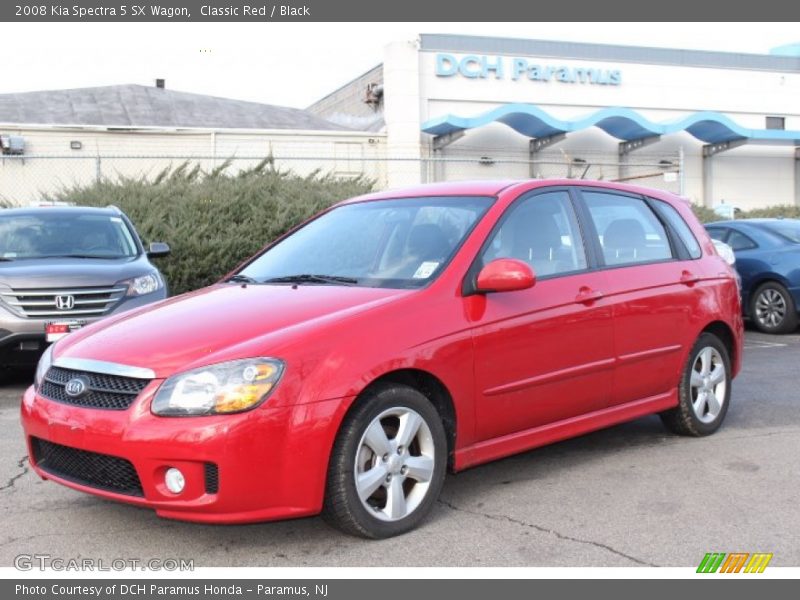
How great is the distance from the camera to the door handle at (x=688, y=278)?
5748mm

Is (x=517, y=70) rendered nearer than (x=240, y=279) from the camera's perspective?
No

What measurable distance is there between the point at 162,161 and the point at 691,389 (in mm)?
19998

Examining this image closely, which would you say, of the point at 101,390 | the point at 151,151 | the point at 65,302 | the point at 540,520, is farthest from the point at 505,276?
the point at 151,151

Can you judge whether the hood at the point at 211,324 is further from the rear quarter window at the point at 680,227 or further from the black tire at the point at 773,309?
the black tire at the point at 773,309

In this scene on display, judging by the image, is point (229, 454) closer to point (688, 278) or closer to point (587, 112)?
point (688, 278)

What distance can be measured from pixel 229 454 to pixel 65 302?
16.1 ft

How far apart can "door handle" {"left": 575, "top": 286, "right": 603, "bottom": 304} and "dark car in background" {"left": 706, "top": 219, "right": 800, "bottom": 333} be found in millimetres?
7168

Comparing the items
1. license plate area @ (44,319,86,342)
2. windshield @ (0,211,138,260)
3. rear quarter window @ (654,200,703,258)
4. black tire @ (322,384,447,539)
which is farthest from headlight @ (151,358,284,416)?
windshield @ (0,211,138,260)

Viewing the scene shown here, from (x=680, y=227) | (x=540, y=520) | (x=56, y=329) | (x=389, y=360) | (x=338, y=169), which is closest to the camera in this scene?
(x=389, y=360)

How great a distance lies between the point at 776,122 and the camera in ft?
111

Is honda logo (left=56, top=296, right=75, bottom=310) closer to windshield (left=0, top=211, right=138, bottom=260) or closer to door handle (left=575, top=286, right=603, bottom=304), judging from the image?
windshield (left=0, top=211, right=138, bottom=260)

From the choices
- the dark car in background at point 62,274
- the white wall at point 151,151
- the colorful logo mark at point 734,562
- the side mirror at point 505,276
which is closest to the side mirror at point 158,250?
the dark car in background at point 62,274

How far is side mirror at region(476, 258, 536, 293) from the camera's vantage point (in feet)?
14.3
